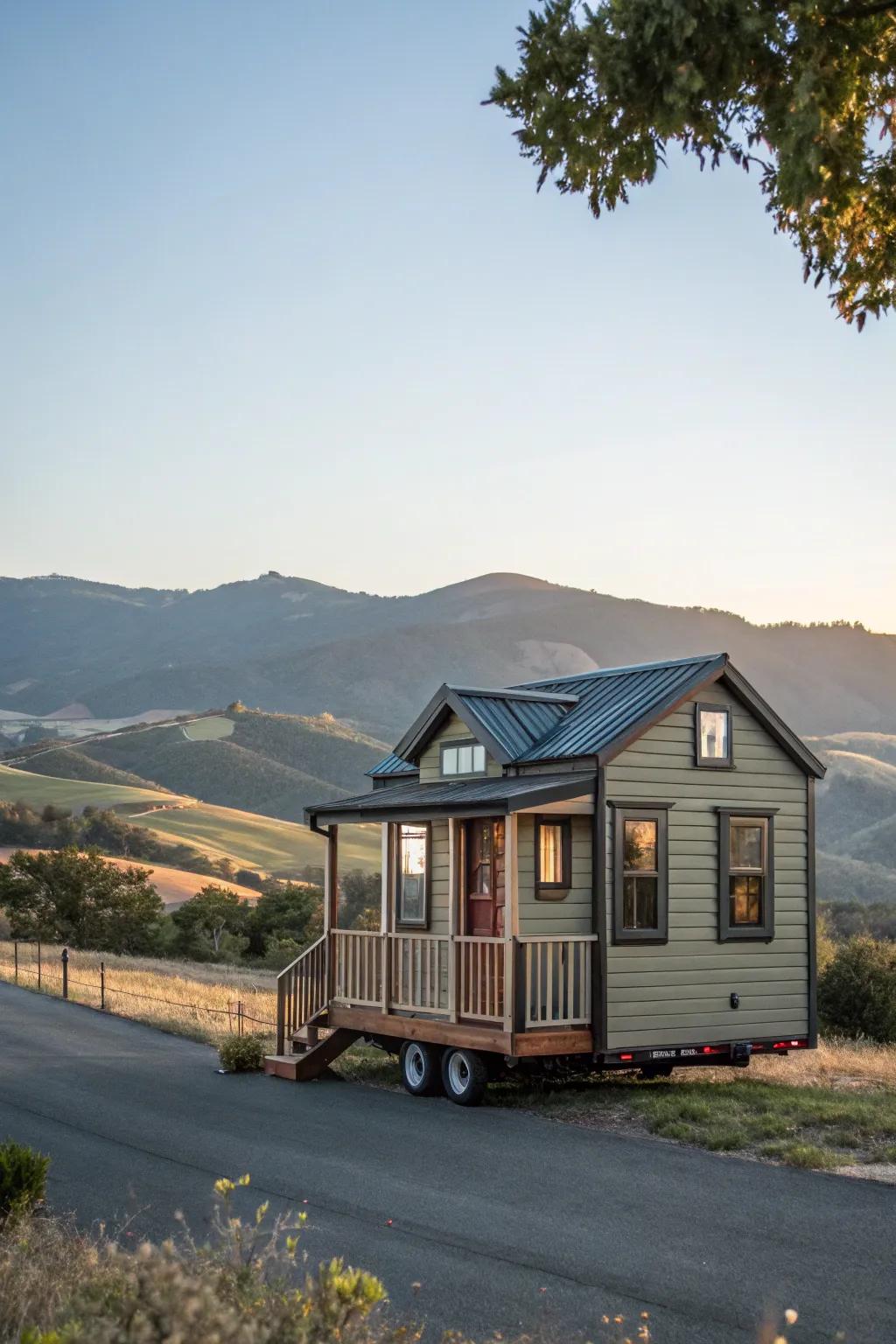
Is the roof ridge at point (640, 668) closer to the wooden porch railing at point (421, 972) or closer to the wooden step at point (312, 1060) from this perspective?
the wooden porch railing at point (421, 972)

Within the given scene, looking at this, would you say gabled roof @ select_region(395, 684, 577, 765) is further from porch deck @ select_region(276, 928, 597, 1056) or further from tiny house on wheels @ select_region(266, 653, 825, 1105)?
porch deck @ select_region(276, 928, 597, 1056)

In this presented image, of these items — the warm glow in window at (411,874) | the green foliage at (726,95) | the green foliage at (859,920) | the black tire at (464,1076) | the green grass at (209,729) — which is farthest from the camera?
the green grass at (209,729)

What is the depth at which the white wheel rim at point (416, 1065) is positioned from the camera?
664 inches

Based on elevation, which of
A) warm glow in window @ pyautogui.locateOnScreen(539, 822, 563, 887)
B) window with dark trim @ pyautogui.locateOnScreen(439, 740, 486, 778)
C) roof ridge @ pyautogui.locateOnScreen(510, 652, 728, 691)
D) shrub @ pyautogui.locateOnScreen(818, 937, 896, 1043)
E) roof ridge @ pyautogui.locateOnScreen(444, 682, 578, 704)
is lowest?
shrub @ pyautogui.locateOnScreen(818, 937, 896, 1043)

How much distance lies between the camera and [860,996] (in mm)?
25109

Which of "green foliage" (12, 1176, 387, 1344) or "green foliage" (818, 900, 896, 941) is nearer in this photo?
"green foliage" (12, 1176, 387, 1344)

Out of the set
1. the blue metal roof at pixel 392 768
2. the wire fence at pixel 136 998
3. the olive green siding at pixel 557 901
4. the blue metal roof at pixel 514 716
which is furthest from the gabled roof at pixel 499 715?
the wire fence at pixel 136 998

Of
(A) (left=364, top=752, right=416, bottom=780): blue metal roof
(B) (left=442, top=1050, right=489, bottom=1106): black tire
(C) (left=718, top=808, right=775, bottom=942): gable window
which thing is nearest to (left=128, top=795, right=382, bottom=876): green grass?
(A) (left=364, top=752, right=416, bottom=780): blue metal roof

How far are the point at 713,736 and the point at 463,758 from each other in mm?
3292

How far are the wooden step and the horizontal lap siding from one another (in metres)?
4.11

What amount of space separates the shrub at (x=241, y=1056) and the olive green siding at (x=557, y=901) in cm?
474

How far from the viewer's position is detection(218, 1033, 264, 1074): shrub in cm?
1862

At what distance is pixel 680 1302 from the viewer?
805cm

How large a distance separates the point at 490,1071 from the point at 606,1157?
4.25 m
